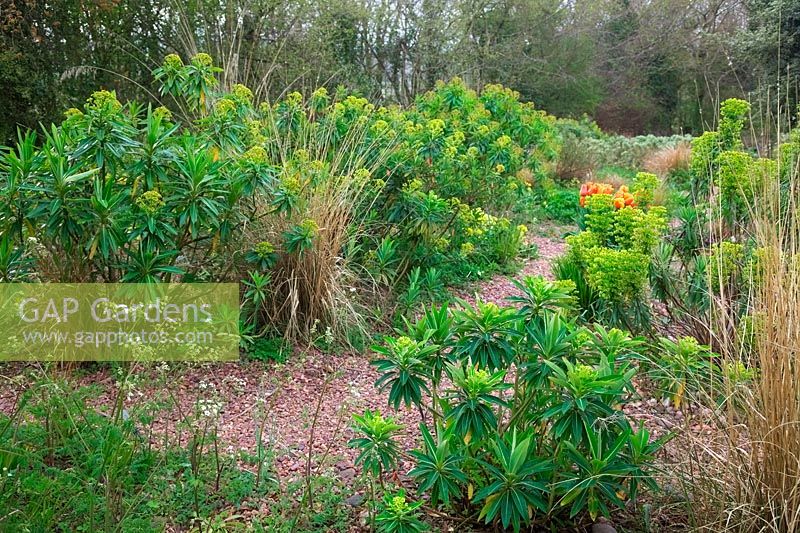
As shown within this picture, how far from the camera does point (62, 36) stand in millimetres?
7336

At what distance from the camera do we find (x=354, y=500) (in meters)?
2.29

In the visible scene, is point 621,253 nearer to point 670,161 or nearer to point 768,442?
point 768,442

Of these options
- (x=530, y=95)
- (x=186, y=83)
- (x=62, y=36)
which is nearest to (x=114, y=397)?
(x=186, y=83)

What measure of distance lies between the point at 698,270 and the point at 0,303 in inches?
126

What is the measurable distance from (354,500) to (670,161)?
9207mm

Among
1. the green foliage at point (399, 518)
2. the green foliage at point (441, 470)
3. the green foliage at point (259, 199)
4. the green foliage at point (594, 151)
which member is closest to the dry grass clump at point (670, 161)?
the green foliage at point (594, 151)

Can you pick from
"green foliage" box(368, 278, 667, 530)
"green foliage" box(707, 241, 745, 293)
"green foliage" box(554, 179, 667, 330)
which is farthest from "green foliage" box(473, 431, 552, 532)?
"green foliage" box(707, 241, 745, 293)

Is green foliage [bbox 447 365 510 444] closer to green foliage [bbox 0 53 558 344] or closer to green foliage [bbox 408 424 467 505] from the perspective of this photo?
green foliage [bbox 408 424 467 505]

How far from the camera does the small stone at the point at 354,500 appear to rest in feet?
7.48

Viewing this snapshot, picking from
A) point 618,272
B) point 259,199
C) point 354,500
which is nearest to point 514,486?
point 354,500

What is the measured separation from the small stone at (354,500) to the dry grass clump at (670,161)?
8517mm

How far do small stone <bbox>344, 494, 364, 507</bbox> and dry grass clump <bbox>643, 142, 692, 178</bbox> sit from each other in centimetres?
852

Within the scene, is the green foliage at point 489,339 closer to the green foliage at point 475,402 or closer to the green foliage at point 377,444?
the green foliage at point 475,402

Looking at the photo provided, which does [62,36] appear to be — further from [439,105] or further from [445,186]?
[445,186]
